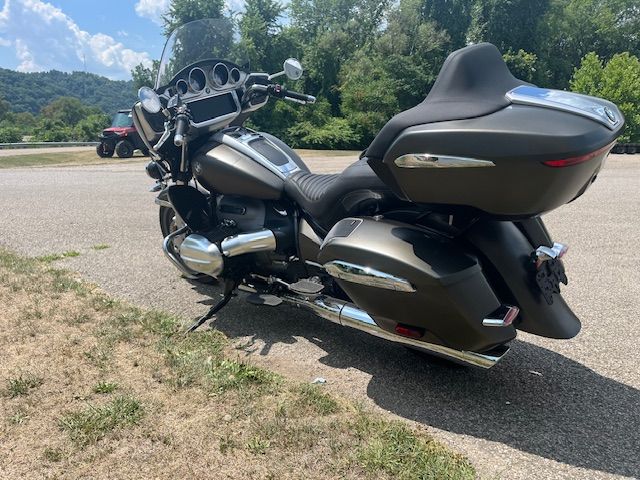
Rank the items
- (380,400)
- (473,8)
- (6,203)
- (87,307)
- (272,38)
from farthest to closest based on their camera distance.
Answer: (473,8)
(272,38)
(6,203)
(87,307)
(380,400)

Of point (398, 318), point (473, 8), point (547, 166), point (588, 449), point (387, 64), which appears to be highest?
point (473, 8)

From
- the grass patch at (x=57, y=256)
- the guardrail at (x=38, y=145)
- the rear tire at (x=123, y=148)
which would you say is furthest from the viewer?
the guardrail at (x=38, y=145)

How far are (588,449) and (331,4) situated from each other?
165 ft

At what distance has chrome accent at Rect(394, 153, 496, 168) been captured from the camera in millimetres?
2035

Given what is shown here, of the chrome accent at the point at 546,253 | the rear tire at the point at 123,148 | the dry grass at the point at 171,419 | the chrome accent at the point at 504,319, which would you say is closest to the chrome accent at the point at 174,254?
the dry grass at the point at 171,419

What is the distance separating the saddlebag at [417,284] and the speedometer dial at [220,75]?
190cm

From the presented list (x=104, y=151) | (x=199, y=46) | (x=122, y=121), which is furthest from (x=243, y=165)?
(x=122, y=121)

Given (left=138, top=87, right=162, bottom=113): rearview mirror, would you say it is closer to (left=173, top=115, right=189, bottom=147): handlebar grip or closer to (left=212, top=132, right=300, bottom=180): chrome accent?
(left=173, top=115, right=189, bottom=147): handlebar grip

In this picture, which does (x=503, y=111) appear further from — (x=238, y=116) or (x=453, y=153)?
(x=238, y=116)

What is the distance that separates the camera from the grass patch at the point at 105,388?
2.65 metres

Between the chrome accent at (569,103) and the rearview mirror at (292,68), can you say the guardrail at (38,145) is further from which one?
the chrome accent at (569,103)

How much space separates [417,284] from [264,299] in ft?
4.36

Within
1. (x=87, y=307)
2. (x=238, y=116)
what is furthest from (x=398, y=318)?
(x=87, y=307)

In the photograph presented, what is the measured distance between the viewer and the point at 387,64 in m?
33.2
